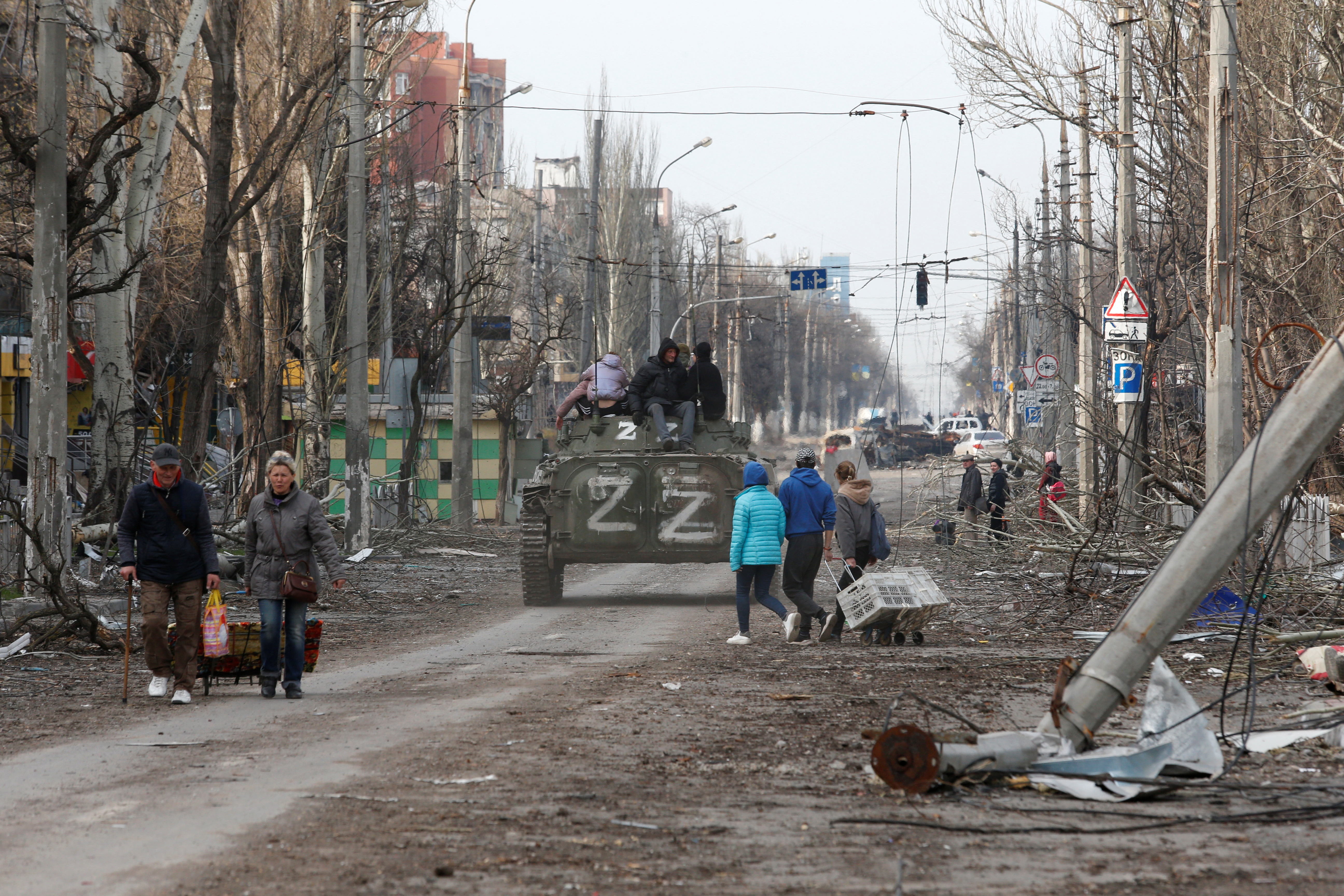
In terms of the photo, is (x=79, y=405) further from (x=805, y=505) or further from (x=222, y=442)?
(x=805, y=505)

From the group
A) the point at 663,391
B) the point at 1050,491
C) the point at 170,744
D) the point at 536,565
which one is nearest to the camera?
the point at 170,744

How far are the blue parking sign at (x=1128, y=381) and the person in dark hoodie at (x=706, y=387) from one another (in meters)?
4.59

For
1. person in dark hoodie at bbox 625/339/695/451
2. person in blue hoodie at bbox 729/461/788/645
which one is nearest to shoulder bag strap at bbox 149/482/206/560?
person in blue hoodie at bbox 729/461/788/645

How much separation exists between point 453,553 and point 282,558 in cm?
1393

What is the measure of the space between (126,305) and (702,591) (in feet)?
24.5

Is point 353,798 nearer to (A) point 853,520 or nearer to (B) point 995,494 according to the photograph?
(A) point 853,520

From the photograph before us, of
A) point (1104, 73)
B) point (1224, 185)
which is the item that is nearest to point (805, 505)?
point (1224, 185)

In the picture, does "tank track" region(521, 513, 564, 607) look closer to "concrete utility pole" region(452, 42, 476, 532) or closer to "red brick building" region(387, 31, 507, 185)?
"red brick building" region(387, 31, 507, 185)

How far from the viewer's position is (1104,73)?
2503 centimetres

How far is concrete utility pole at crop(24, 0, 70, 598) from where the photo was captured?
1271 cm

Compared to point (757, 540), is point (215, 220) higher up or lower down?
higher up

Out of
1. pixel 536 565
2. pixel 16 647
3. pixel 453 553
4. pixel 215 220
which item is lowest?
pixel 453 553

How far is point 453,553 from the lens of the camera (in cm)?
2353

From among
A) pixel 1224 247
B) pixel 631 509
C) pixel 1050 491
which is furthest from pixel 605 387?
pixel 1224 247
